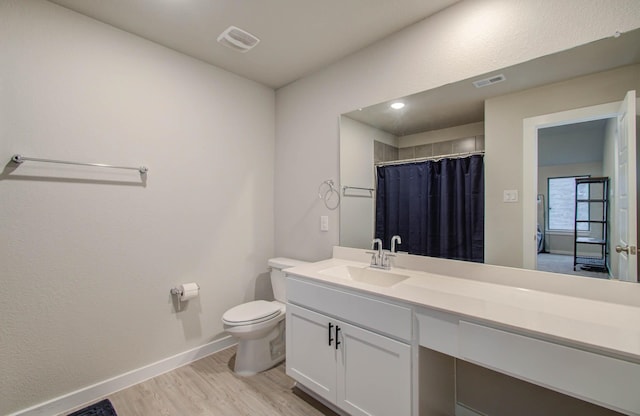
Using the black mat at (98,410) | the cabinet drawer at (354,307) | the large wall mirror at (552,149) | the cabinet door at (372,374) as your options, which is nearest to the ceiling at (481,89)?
the large wall mirror at (552,149)

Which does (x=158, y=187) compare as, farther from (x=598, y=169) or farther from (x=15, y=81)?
(x=598, y=169)

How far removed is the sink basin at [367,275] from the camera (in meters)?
1.72

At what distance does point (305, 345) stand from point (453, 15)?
2.20 meters

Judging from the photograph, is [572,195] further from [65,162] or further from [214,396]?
[65,162]

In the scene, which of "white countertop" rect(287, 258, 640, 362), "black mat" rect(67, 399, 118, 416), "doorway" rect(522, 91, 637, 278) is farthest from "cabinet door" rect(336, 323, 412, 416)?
"black mat" rect(67, 399, 118, 416)

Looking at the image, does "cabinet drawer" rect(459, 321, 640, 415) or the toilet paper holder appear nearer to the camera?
"cabinet drawer" rect(459, 321, 640, 415)

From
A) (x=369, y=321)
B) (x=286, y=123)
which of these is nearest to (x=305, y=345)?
(x=369, y=321)

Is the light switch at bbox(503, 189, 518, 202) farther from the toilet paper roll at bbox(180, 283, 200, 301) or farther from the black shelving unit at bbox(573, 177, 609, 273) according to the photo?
the toilet paper roll at bbox(180, 283, 200, 301)

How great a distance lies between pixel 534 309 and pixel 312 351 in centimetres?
118

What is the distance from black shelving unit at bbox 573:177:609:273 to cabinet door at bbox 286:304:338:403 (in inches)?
50.5

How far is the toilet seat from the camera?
198 cm

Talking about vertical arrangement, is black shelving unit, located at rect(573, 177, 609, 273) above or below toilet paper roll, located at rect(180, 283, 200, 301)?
above

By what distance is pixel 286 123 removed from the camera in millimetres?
2730

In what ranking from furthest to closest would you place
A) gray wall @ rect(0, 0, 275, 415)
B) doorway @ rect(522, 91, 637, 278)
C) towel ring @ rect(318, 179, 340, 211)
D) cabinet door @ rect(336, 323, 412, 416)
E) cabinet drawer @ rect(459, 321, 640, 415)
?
1. towel ring @ rect(318, 179, 340, 211)
2. gray wall @ rect(0, 0, 275, 415)
3. cabinet door @ rect(336, 323, 412, 416)
4. doorway @ rect(522, 91, 637, 278)
5. cabinet drawer @ rect(459, 321, 640, 415)
